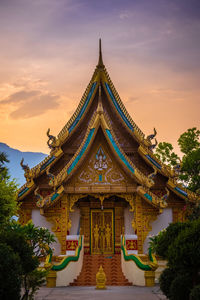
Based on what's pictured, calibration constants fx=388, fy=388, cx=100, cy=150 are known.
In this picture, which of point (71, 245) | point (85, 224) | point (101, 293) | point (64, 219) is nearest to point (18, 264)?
point (101, 293)

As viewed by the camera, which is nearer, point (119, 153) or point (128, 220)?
point (119, 153)

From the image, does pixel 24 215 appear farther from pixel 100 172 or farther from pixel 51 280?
pixel 51 280

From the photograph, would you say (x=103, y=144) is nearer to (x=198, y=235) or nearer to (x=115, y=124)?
(x=115, y=124)

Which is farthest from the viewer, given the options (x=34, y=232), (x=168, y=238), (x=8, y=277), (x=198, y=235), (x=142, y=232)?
(x=142, y=232)

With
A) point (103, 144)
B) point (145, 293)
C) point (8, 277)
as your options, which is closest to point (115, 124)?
point (103, 144)

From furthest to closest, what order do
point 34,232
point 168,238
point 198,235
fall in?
point 34,232 → point 168,238 → point 198,235

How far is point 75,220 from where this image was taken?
1758 centimetres

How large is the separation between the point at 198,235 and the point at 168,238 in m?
1.19

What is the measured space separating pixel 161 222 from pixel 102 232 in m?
2.68

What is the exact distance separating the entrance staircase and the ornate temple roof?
2.85 metres

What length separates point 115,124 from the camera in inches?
739

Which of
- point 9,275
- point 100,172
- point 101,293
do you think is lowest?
point 101,293

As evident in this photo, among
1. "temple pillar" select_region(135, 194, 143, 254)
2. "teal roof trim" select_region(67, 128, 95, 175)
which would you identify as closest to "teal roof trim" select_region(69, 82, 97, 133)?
"teal roof trim" select_region(67, 128, 95, 175)

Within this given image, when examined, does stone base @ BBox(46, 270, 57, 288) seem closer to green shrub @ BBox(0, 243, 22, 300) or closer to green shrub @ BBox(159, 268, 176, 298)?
green shrub @ BBox(159, 268, 176, 298)
